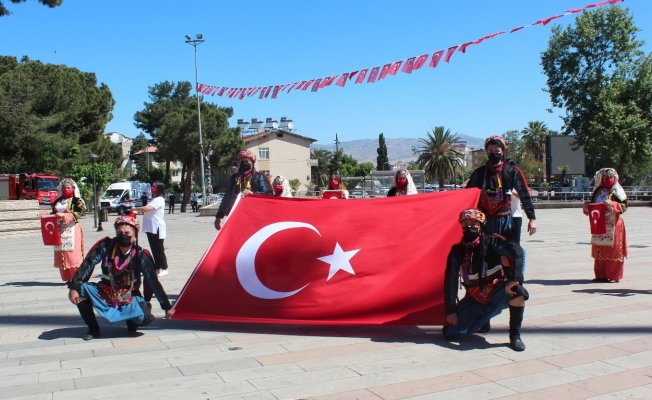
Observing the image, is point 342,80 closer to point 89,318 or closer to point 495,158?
point 495,158

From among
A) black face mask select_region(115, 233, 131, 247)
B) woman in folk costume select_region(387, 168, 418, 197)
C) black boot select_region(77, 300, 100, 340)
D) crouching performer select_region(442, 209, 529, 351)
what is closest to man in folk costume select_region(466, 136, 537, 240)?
crouching performer select_region(442, 209, 529, 351)

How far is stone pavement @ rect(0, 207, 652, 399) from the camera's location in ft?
15.0

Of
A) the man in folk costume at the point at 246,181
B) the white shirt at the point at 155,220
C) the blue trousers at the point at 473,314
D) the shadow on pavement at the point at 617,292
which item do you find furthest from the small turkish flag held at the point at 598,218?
the white shirt at the point at 155,220

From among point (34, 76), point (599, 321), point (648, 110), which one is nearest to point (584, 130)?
point (648, 110)

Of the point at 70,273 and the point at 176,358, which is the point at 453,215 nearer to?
the point at 176,358

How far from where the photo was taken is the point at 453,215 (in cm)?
628

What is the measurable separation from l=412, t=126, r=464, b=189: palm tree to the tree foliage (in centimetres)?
3819

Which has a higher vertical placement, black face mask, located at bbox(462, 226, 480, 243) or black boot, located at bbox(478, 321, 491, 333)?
black face mask, located at bbox(462, 226, 480, 243)

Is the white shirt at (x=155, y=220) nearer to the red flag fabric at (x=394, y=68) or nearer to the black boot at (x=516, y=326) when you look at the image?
the red flag fabric at (x=394, y=68)

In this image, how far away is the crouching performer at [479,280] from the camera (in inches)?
214

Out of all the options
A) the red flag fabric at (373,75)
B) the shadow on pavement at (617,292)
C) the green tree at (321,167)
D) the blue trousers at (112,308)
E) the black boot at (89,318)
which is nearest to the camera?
the blue trousers at (112,308)

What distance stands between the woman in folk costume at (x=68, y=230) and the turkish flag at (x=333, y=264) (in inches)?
153

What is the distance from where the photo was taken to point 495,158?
659 cm

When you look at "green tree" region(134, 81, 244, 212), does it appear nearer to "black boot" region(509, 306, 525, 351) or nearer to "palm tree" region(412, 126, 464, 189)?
"palm tree" region(412, 126, 464, 189)
